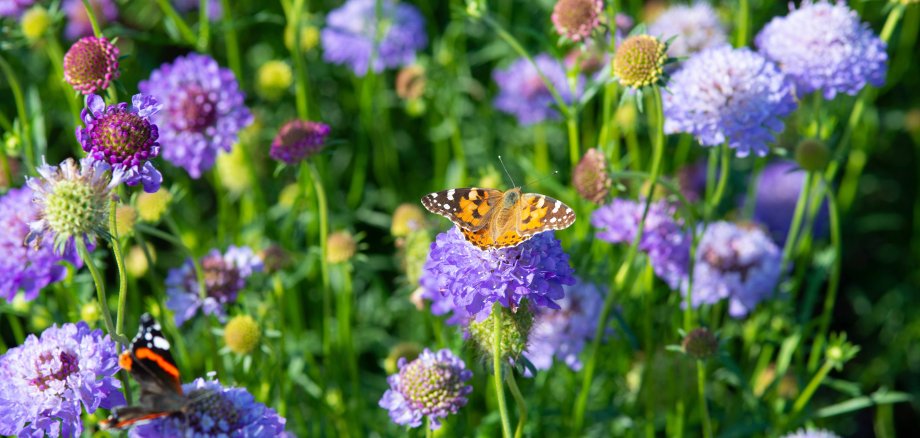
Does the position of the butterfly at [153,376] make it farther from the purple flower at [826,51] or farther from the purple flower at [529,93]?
the purple flower at [529,93]

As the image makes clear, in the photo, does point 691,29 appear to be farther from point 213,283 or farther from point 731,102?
point 213,283

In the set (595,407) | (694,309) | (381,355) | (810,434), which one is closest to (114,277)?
(381,355)

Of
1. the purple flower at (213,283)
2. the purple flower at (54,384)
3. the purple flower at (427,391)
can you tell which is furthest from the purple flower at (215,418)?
the purple flower at (213,283)

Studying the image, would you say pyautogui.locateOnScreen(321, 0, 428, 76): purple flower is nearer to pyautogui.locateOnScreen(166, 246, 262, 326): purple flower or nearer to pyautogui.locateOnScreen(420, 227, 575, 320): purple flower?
pyautogui.locateOnScreen(166, 246, 262, 326): purple flower

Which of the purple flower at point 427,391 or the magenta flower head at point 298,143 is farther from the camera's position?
the magenta flower head at point 298,143

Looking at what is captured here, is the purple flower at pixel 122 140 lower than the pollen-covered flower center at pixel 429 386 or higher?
higher

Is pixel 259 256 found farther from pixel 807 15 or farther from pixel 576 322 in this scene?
pixel 807 15

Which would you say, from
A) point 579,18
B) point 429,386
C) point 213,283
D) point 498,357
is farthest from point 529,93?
point 498,357
